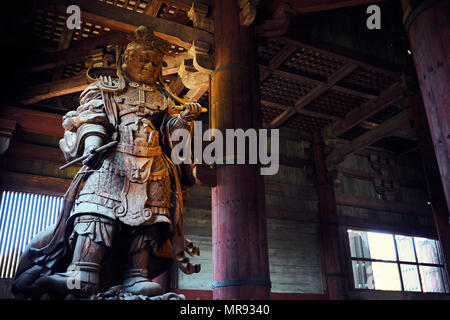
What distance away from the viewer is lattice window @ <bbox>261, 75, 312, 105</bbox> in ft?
25.7

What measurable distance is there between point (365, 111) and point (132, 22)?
520 cm

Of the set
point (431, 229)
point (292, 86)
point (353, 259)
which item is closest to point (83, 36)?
point (292, 86)

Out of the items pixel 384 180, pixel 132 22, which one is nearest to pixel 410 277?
pixel 384 180

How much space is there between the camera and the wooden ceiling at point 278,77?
6082 millimetres

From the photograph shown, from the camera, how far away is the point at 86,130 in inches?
121

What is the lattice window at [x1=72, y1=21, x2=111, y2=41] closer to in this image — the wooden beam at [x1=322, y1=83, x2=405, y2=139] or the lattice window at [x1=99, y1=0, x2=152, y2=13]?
the lattice window at [x1=99, y1=0, x2=152, y2=13]

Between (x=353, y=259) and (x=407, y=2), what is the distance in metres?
7.57

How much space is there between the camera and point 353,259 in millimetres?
9602

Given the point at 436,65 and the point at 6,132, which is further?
the point at 6,132

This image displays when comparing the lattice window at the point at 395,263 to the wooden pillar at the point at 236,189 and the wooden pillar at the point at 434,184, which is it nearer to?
the wooden pillar at the point at 434,184

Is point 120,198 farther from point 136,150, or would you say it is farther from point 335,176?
point 335,176

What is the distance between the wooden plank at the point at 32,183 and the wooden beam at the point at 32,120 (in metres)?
0.88

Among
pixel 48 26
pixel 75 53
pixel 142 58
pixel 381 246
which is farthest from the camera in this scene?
pixel 381 246

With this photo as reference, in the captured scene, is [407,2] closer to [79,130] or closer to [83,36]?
[79,130]
